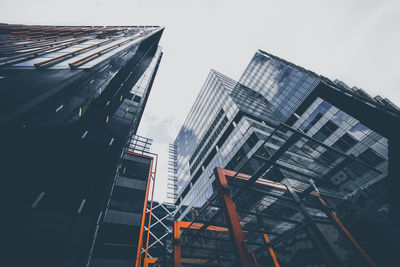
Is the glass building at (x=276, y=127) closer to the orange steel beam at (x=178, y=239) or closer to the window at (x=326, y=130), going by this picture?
the window at (x=326, y=130)

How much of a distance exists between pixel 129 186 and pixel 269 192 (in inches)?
577

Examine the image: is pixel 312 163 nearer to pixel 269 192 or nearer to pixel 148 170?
pixel 269 192

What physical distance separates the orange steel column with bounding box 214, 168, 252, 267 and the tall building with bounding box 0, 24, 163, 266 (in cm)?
738

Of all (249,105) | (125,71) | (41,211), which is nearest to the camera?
(41,211)

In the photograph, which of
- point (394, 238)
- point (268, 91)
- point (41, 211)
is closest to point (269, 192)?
point (394, 238)

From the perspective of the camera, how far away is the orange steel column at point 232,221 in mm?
6598

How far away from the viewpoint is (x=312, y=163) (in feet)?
30.6

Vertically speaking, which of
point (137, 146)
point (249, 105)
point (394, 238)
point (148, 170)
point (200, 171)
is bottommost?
point (394, 238)

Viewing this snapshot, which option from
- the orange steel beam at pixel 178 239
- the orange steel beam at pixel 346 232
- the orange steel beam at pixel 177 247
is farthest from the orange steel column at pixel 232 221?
the orange steel beam at pixel 177 247

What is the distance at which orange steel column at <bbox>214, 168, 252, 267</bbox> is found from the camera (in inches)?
260

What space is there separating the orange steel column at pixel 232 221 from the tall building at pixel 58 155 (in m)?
7.38

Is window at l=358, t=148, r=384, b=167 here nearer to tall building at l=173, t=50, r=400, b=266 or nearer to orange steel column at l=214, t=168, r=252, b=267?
tall building at l=173, t=50, r=400, b=266

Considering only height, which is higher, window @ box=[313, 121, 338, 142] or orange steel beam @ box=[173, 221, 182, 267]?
window @ box=[313, 121, 338, 142]

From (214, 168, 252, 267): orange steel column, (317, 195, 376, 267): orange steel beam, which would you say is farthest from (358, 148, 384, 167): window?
(214, 168, 252, 267): orange steel column
